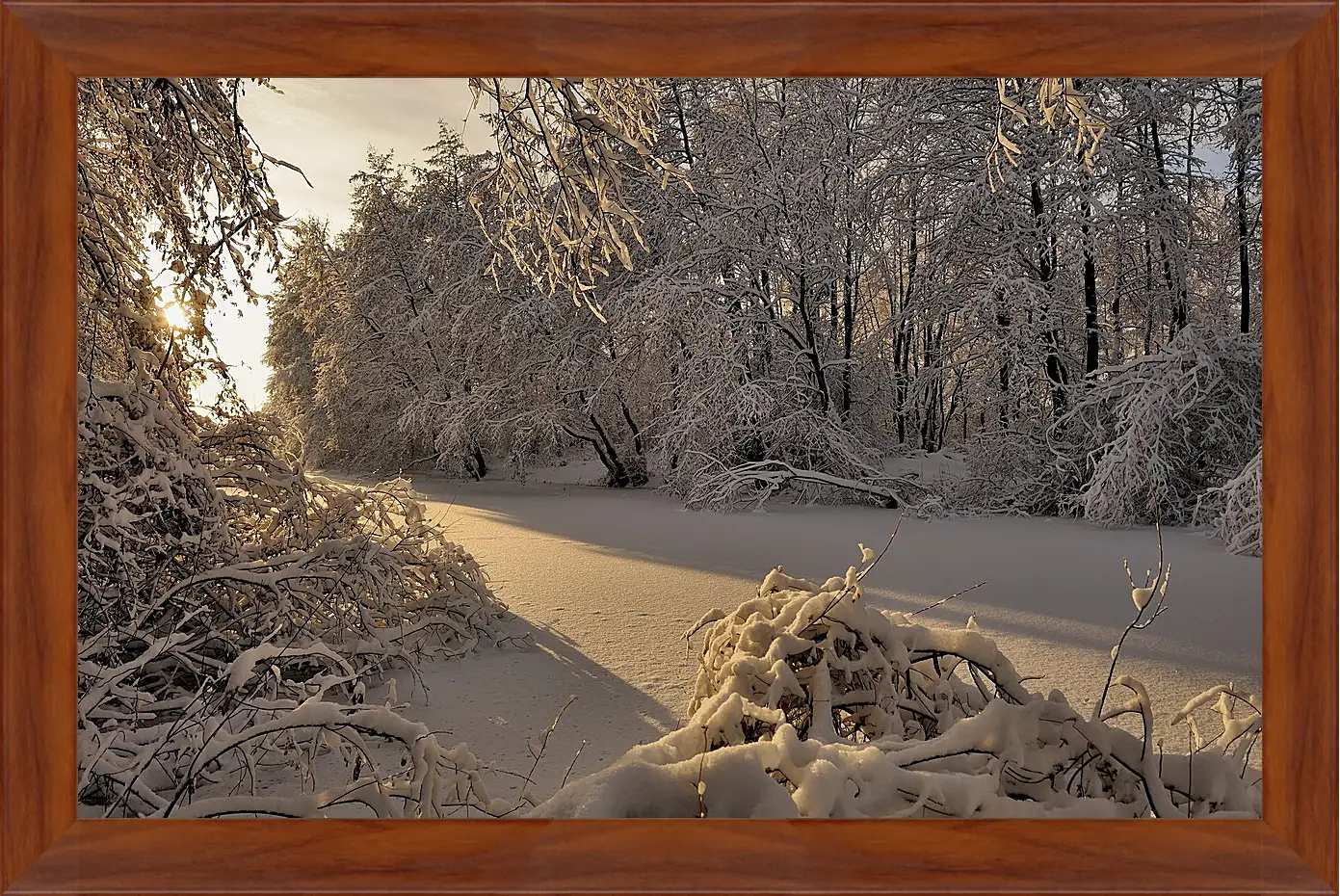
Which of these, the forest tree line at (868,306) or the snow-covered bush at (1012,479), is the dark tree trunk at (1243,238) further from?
the snow-covered bush at (1012,479)

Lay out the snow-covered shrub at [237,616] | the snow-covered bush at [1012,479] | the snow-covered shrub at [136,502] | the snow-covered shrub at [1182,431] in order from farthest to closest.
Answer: the snow-covered bush at [1012,479] → the snow-covered shrub at [1182,431] → the snow-covered shrub at [136,502] → the snow-covered shrub at [237,616]

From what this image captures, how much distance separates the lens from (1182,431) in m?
5.00

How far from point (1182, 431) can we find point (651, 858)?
537 centimetres

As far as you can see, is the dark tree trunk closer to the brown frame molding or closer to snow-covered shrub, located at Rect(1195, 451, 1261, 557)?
snow-covered shrub, located at Rect(1195, 451, 1261, 557)

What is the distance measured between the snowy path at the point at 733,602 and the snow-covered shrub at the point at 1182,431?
38 centimetres

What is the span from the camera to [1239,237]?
17.7 feet

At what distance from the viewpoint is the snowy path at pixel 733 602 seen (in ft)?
6.78
